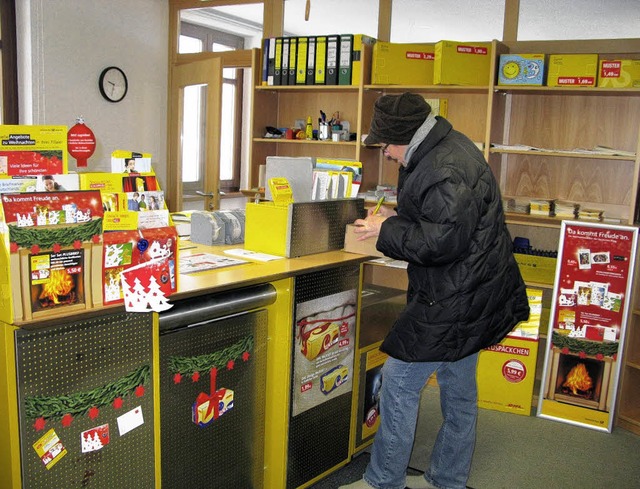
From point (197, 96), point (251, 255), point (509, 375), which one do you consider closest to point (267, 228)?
point (251, 255)

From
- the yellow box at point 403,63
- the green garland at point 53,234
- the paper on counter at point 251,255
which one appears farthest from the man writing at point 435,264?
the yellow box at point 403,63

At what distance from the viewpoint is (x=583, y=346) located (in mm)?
3432

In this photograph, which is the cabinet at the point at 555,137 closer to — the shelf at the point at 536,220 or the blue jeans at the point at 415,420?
the shelf at the point at 536,220

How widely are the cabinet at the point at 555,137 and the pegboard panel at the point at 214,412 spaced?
1974 mm

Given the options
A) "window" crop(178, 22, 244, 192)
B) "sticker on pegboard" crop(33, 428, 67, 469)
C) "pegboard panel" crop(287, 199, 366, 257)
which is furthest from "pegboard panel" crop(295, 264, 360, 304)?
"window" crop(178, 22, 244, 192)

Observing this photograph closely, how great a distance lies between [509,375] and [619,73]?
1714 mm

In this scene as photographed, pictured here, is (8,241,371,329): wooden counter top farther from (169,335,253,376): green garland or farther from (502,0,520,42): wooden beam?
(502,0,520,42): wooden beam

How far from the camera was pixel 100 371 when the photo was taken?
72.7 inches

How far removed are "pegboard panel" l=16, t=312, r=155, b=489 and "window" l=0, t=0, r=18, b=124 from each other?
10.3 feet

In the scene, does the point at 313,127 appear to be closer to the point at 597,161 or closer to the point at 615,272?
the point at 597,161

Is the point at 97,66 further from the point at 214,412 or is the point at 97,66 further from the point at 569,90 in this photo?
the point at 214,412

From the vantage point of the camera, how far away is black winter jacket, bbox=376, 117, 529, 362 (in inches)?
81.3

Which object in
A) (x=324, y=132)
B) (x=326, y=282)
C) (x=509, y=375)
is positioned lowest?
(x=509, y=375)

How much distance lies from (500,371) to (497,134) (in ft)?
4.62
